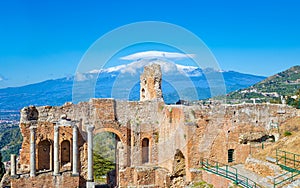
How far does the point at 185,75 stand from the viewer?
29250 mm

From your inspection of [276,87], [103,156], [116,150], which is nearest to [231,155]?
[116,150]

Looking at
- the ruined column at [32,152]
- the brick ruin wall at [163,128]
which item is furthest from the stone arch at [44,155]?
the ruined column at [32,152]

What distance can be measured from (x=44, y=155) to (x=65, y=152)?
1583 mm

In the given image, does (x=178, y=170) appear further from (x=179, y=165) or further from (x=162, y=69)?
(x=162, y=69)

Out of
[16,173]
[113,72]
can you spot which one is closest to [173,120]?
[113,72]

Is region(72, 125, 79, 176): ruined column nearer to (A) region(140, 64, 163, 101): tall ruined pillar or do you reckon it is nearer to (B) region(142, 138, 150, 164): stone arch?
(B) region(142, 138, 150, 164): stone arch

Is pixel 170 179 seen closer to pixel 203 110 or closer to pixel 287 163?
pixel 203 110

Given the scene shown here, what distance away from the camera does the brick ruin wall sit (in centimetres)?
2353

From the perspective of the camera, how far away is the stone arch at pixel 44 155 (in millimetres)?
26625

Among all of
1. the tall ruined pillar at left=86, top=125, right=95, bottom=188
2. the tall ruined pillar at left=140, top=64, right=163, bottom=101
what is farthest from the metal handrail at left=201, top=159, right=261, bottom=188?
the tall ruined pillar at left=140, top=64, right=163, bottom=101

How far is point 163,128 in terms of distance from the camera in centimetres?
2736

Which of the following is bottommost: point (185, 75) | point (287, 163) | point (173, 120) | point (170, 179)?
point (170, 179)

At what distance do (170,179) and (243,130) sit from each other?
242 inches

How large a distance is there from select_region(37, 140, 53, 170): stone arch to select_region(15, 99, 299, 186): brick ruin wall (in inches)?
29.7
